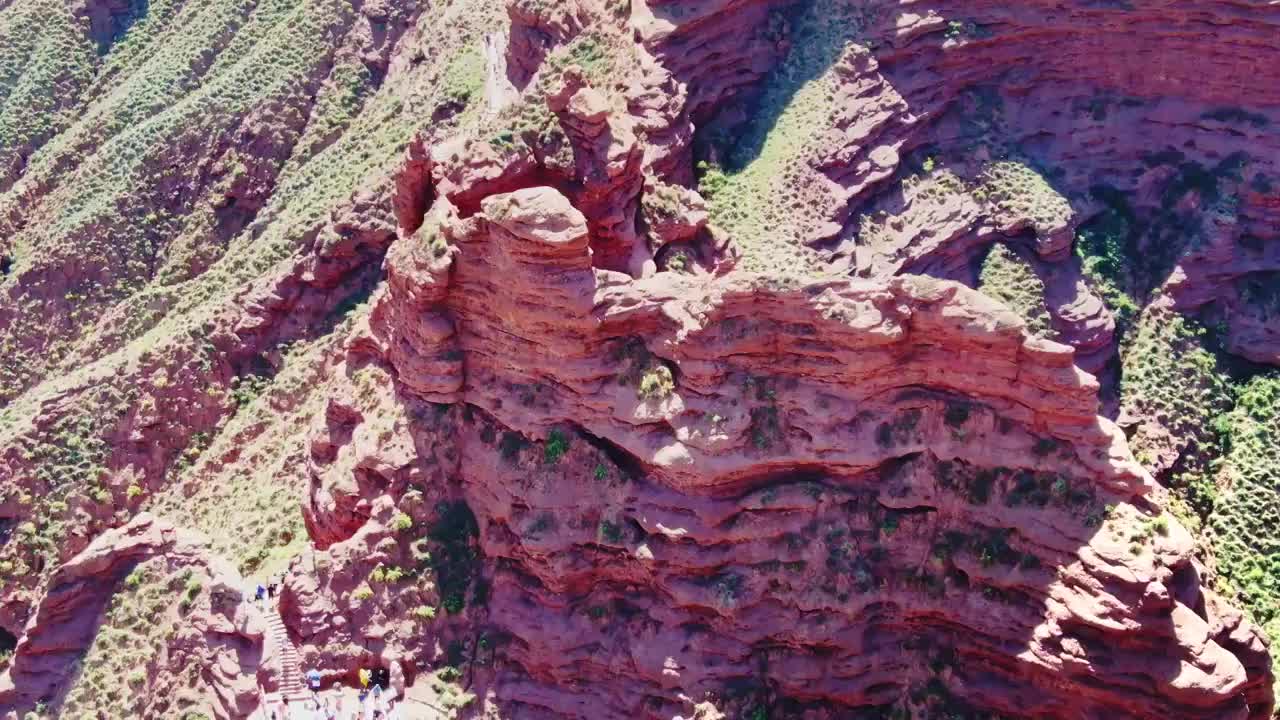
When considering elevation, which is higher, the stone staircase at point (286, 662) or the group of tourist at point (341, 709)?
the stone staircase at point (286, 662)

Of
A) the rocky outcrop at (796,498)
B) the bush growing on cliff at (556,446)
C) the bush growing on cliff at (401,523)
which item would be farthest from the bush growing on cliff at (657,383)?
the bush growing on cliff at (401,523)

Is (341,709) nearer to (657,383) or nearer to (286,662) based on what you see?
(286,662)

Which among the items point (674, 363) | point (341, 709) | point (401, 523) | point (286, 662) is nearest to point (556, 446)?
point (674, 363)

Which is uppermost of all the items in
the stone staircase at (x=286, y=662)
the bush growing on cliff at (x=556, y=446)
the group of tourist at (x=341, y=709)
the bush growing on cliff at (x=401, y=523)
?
the bush growing on cliff at (x=556, y=446)

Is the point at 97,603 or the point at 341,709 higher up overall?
the point at 97,603

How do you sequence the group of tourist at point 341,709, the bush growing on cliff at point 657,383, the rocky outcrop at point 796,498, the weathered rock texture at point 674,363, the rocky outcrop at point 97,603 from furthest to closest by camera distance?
1. the rocky outcrop at point 97,603
2. the group of tourist at point 341,709
3. the bush growing on cliff at point 657,383
4. the weathered rock texture at point 674,363
5. the rocky outcrop at point 796,498

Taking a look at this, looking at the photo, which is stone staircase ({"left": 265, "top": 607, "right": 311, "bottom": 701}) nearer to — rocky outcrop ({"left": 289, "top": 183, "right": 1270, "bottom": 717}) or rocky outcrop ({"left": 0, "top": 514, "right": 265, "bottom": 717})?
rocky outcrop ({"left": 0, "top": 514, "right": 265, "bottom": 717})

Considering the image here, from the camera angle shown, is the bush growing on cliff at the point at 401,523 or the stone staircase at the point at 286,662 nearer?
the stone staircase at the point at 286,662

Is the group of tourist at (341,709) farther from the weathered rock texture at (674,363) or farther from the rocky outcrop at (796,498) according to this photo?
the rocky outcrop at (796,498)

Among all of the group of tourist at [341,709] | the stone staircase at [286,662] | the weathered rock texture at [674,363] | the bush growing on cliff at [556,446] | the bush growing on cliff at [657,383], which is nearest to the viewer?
the weathered rock texture at [674,363]
